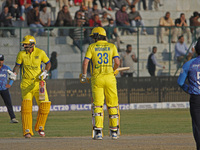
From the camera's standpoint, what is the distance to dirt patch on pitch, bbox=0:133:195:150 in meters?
11.5

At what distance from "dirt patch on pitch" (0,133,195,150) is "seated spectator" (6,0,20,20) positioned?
1527 cm

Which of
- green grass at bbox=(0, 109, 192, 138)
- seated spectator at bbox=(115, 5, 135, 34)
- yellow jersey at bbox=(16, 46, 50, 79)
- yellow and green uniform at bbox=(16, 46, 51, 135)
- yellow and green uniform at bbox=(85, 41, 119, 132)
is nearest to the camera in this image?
yellow and green uniform at bbox=(85, 41, 119, 132)

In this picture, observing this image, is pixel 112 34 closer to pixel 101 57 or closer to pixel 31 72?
pixel 31 72

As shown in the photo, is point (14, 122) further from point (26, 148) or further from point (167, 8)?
point (167, 8)

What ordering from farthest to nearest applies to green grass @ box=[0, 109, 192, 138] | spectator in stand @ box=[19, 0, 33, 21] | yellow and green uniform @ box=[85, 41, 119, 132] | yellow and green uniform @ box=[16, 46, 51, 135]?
spectator in stand @ box=[19, 0, 33, 21], green grass @ box=[0, 109, 192, 138], yellow and green uniform @ box=[16, 46, 51, 135], yellow and green uniform @ box=[85, 41, 119, 132]

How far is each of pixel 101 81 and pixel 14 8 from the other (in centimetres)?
1627

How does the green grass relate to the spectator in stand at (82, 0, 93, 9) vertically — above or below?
below

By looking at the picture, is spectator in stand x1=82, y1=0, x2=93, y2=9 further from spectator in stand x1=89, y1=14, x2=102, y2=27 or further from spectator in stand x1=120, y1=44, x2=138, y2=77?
spectator in stand x1=120, y1=44, x2=138, y2=77

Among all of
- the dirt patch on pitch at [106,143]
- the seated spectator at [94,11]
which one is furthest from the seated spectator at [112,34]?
the dirt patch on pitch at [106,143]

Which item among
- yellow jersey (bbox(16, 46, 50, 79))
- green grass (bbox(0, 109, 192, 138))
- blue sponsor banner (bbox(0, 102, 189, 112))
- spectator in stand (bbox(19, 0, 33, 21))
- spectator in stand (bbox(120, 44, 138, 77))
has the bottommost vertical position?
blue sponsor banner (bbox(0, 102, 189, 112))

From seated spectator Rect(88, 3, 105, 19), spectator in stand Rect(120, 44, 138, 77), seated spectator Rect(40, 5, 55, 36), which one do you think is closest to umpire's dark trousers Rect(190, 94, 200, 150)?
spectator in stand Rect(120, 44, 138, 77)

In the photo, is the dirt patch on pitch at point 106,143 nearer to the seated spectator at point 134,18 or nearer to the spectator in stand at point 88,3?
the seated spectator at point 134,18

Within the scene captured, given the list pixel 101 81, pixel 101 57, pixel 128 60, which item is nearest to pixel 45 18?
pixel 128 60

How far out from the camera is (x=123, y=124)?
18219mm
